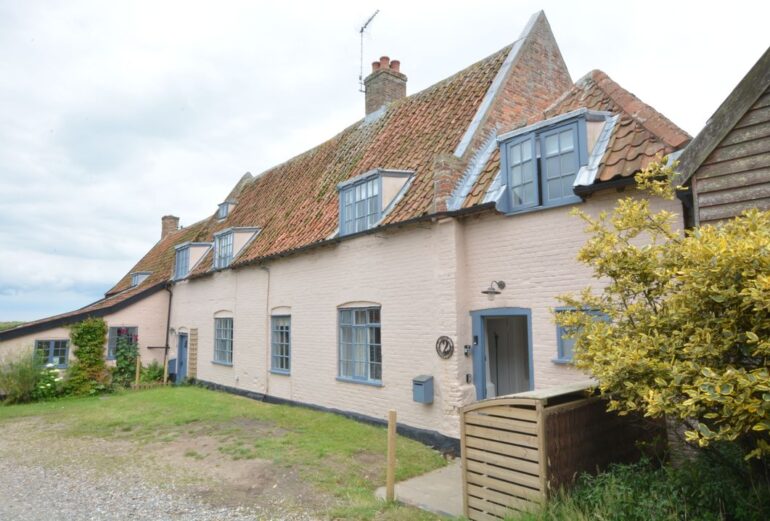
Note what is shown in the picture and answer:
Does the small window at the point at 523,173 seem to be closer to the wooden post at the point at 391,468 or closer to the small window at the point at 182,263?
the wooden post at the point at 391,468

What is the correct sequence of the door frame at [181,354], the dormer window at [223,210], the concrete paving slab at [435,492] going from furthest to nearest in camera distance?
the dormer window at [223,210] → the door frame at [181,354] → the concrete paving slab at [435,492]

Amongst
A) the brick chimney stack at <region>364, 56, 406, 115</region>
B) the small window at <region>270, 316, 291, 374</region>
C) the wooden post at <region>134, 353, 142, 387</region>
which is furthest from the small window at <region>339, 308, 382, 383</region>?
the wooden post at <region>134, 353, 142, 387</region>

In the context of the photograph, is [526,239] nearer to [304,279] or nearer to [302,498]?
[302,498]

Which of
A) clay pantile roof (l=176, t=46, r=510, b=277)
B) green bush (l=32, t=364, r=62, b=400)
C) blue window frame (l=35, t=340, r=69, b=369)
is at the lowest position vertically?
green bush (l=32, t=364, r=62, b=400)

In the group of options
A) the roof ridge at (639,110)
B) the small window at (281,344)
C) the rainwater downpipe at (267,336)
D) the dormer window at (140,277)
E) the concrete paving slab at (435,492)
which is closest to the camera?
the concrete paving slab at (435,492)

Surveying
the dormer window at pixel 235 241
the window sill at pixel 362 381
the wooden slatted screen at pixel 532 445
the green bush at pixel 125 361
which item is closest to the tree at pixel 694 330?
the wooden slatted screen at pixel 532 445

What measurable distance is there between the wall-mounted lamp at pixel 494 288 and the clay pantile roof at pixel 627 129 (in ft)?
8.11

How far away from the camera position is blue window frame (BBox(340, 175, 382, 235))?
11.5 m

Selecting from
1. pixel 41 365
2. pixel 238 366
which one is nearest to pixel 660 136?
pixel 238 366

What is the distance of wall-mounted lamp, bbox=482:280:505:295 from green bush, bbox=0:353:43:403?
15.8 metres

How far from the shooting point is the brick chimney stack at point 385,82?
16.8 m

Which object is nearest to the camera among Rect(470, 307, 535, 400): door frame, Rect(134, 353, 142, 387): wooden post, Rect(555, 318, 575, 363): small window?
Rect(555, 318, 575, 363): small window

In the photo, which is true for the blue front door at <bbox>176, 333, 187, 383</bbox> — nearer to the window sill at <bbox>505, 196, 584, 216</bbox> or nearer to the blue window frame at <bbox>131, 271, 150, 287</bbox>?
the blue window frame at <bbox>131, 271, 150, 287</bbox>

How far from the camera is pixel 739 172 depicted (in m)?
5.88
